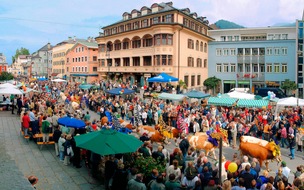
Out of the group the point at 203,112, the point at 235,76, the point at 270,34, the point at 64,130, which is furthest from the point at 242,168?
the point at 270,34

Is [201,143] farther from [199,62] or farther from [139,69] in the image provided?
[199,62]

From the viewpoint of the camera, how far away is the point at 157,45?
43.2m

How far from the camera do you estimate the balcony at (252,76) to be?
49969 mm

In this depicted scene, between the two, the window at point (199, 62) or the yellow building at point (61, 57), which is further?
the yellow building at point (61, 57)

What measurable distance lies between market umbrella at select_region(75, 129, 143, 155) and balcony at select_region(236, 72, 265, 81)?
147ft

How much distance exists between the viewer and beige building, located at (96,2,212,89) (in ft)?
140

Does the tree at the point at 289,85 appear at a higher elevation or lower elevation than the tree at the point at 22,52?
lower

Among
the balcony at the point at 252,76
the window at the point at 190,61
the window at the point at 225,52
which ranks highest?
the window at the point at 225,52

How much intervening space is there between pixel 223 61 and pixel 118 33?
21.0 metres

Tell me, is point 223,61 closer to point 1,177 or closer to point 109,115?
point 109,115

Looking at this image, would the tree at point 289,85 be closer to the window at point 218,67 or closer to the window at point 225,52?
the window at point 225,52

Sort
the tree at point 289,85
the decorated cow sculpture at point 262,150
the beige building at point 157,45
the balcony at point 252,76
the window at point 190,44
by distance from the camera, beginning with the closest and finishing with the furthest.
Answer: the decorated cow sculpture at point 262,150 < the beige building at point 157,45 < the tree at point 289,85 < the window at point 190,44 < the balcony at point 252,76

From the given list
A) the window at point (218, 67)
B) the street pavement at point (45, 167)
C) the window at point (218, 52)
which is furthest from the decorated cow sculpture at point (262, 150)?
the window at point (218, 52)

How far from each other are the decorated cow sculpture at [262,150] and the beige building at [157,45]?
3069 centimetres
